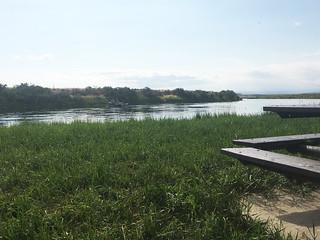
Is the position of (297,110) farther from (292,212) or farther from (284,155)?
(292,212)

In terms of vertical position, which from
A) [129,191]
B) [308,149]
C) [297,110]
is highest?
[297,110]

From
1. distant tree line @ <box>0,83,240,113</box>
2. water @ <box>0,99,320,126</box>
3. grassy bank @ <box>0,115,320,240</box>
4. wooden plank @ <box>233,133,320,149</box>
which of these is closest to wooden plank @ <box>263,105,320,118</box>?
wooden plank @ <box>233,133,320,149</box>

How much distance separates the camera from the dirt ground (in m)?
3.27

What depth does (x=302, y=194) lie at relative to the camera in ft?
14.1

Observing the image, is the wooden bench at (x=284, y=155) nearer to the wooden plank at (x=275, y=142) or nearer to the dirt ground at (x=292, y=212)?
the wooden plank at (x=275, y=142)

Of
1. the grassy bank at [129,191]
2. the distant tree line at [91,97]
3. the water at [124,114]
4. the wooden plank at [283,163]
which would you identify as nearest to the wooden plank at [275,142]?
the wooden plank at [283,163]

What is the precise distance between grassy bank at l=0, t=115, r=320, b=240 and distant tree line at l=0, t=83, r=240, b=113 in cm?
3572

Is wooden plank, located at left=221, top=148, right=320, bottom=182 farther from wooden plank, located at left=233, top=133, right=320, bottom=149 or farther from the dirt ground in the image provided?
the dirt ground

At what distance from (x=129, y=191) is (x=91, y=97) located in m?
48.4

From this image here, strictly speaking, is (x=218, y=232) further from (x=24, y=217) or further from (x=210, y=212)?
(x=24, y=217)

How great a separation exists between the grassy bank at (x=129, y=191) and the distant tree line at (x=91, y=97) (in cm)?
3572

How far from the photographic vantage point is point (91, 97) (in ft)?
169

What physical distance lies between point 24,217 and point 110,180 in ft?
3.83

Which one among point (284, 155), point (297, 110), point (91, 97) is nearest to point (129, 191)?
point (284, 155)
